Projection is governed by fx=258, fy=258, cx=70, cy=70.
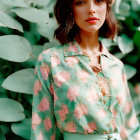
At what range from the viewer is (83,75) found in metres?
0.73

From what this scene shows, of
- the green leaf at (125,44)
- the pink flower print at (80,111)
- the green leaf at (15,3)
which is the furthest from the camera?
the green leaf at (125,44)

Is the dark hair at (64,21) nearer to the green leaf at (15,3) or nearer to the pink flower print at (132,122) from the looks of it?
the green leaf at (15,3)

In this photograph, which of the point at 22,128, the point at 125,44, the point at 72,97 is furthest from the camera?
the point at 125,44

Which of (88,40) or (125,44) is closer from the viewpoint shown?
(88,40)

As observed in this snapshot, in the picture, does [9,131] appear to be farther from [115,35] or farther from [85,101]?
[115,35]

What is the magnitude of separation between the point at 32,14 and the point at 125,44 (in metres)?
0.36

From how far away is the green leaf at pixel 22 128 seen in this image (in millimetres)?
785

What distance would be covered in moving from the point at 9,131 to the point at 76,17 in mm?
425

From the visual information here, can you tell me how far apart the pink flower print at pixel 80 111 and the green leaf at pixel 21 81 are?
174mm

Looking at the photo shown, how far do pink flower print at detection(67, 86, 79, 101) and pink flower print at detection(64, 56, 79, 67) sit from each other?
73 mm

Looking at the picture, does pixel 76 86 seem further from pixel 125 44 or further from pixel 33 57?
pixel 125 44

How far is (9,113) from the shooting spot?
75 cm

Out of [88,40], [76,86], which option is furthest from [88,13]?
[76,86]

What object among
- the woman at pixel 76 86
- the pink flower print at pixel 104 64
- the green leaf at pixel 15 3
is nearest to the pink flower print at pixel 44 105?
the woman at pixel 76 86
